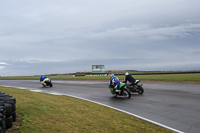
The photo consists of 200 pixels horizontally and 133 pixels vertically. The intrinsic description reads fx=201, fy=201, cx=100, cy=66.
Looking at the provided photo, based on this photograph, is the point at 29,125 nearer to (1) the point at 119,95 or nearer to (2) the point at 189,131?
(2) the point at 189,131

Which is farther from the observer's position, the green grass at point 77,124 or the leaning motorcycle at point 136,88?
the leaning motorcycle at point 136,88

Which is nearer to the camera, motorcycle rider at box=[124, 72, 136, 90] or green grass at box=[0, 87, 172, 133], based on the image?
green grass at box=[0, 87, 172, 133]

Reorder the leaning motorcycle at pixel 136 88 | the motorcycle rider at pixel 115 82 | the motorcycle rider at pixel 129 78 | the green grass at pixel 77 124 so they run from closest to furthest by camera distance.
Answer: the green grass at pixel 77 124 → the motorcycle rider at pixel 115 82 → the motorcycle rider at pixel 129 78 → the leaning motorcycle at pixel 136 88

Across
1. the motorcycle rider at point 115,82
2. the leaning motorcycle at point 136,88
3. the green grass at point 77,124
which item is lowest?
the green grass at point 77,124

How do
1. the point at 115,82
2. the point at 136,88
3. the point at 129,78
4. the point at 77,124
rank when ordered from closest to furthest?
the point at 77,124 → the point at 115,82 → the point at 129,78 → the point at 136,88

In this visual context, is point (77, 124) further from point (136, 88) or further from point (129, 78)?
point (136, 88)

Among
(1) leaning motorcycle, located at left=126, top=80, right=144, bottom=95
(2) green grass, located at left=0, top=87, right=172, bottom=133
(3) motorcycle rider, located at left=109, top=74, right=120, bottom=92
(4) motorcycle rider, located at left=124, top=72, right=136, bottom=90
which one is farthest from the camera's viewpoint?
(1) leaning motorcycle, located at left=126, top=80, right=144, bottom=95

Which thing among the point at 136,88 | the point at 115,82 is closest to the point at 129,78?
the point at 136,88

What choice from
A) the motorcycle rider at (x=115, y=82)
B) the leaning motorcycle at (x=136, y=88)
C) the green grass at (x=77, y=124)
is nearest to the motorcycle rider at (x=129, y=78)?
the leaning motorcycle at (x=136, y=88)

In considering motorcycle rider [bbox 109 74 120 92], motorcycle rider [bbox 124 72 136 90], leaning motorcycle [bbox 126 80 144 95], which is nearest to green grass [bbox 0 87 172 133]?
motorcycle rider [bbox 109 74 120 92]

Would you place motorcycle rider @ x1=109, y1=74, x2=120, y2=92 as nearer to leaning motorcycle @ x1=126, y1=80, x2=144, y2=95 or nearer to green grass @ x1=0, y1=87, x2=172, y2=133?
leaning motorcycle @ x1=126, y1=80, x2=144, y2=95

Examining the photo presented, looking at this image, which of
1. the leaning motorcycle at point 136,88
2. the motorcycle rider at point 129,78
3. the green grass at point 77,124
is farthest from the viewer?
the leaning motorcycle at point 136,88

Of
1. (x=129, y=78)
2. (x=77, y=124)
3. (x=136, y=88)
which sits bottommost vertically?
(x=77, y=124)

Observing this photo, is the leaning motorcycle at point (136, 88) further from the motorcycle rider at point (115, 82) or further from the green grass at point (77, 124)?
the green grass at point (77, 124)
